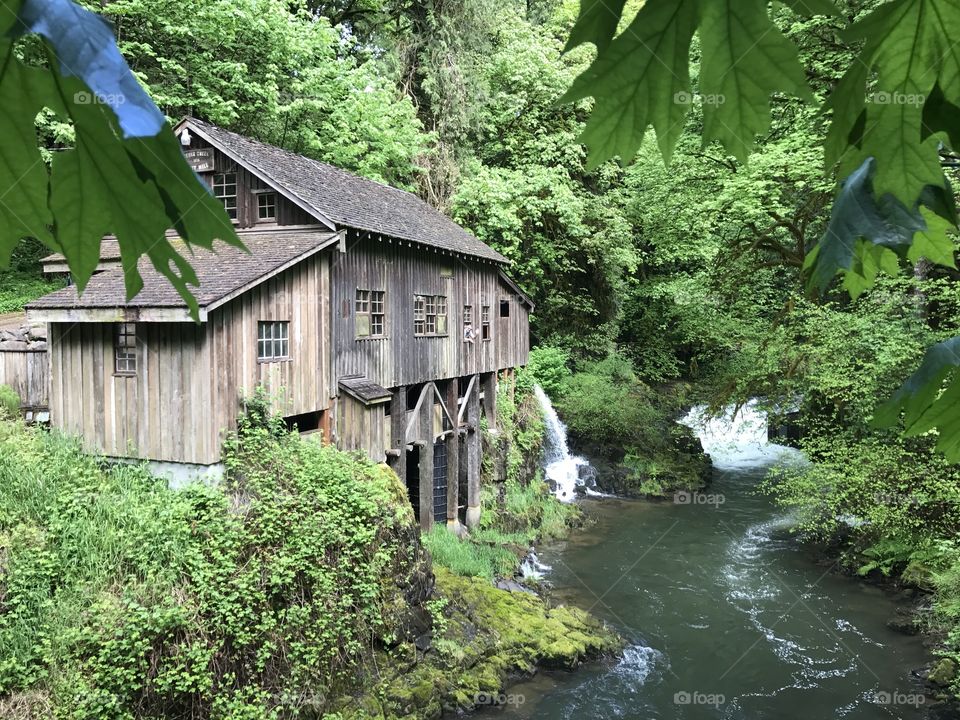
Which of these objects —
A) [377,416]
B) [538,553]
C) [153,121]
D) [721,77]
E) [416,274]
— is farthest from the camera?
[538,553]

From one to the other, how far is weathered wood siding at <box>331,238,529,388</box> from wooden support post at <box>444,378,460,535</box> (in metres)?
0.55

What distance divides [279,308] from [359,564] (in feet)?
14.8

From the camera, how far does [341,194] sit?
14656mm

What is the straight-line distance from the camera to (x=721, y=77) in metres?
1.13

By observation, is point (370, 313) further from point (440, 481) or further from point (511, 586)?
point (511, 586)

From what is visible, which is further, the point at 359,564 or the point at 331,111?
the point at 331,111

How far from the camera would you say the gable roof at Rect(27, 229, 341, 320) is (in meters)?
10.1

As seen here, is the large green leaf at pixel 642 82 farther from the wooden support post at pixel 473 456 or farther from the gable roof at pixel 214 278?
the wooden support post at pixel 473 456

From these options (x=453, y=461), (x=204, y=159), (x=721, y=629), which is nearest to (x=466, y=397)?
(x=453, y=461)

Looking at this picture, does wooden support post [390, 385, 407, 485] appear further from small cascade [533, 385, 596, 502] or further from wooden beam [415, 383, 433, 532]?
small cascade [533, 385, 596, 502]

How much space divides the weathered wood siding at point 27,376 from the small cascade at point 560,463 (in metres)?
14.7

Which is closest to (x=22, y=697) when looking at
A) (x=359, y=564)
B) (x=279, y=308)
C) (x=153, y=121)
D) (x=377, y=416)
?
(x=359, y=564)

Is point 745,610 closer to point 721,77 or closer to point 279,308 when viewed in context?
point 279,308

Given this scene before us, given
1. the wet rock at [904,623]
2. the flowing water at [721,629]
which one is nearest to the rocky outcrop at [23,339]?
the flowing water at [721,629]
